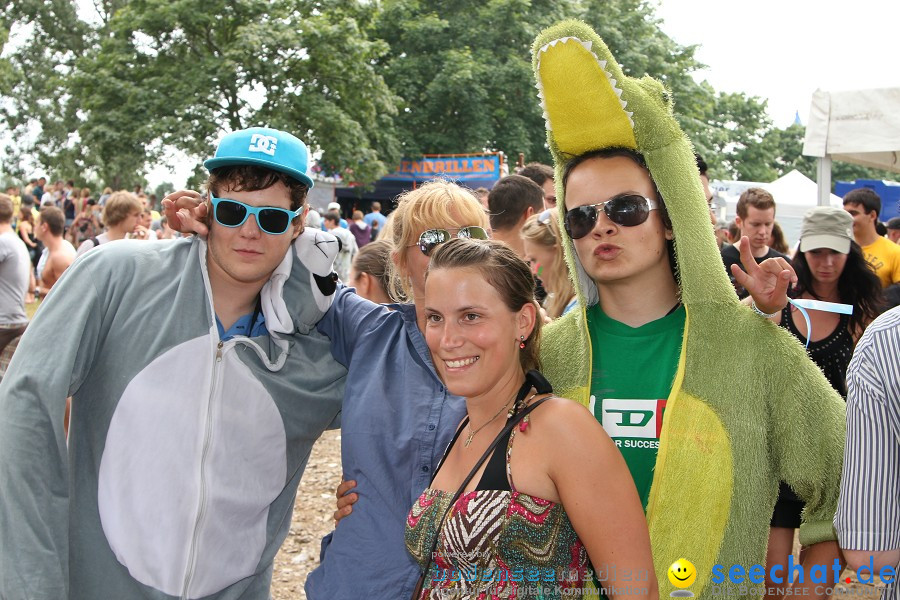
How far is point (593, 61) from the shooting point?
215 centimetres

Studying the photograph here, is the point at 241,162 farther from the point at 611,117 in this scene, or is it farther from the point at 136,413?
the point at 611,117

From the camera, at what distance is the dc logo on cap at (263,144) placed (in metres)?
2.44

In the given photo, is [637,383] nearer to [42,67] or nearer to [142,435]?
[142,435]

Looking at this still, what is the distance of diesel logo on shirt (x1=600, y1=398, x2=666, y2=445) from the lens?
2141 millimetres

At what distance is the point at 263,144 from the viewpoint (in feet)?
8.04

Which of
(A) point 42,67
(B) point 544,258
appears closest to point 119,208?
(B) point 544,258

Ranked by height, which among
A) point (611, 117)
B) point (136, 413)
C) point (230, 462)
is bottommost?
point (230, 462)

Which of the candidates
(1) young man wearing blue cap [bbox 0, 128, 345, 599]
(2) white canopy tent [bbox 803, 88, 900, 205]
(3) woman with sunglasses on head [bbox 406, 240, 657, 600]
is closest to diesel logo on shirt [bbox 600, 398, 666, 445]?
(3) woman with sunglasses on head [bbox 406, 240, 657, 600]

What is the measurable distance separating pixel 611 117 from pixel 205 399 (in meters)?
1.52

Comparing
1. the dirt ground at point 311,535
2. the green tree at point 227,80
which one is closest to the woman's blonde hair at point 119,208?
the dirt ground at point 311,535

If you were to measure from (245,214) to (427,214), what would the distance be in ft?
1.97

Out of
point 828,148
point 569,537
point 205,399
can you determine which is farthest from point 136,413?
point 828,148

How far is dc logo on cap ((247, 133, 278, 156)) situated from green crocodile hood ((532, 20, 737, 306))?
2.91 ft

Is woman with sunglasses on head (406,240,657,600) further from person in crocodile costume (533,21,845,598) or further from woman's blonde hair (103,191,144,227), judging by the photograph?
woman's blonde hair (103,191,144,227)
